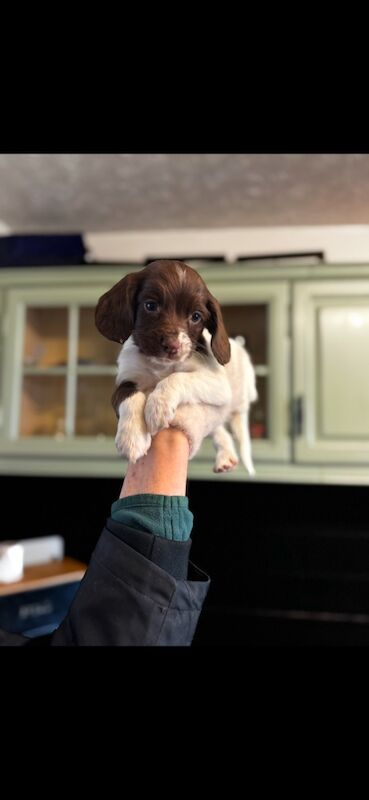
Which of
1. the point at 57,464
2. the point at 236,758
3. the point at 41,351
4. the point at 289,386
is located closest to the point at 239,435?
the point at 236,758

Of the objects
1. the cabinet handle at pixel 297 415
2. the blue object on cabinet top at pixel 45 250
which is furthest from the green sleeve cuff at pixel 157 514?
the blue object on cabinet top at pixel 45 250

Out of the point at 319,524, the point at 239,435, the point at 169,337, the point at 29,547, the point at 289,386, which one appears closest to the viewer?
the point at 169,337

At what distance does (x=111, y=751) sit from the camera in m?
0.35

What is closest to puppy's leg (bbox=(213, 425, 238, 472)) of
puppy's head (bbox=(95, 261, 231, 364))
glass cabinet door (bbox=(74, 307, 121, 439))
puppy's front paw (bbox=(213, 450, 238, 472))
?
puppy's front paw (bbox=(213, 450, 238, 472))

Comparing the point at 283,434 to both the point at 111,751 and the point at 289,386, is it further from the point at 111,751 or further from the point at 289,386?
the point at 111,751

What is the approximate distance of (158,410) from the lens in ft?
1.06

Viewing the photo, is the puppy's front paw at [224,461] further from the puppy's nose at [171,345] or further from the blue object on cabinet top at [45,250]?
→ the blue object on cabinet top at [45,250]

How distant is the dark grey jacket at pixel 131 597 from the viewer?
323 mm

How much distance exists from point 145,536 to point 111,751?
166mm

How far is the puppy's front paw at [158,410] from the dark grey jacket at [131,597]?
78 millimetres

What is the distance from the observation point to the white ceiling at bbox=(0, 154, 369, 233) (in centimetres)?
67

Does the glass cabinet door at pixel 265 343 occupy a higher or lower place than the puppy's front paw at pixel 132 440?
higher

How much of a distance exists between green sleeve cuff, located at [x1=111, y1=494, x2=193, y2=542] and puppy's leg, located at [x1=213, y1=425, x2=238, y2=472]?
7 cm

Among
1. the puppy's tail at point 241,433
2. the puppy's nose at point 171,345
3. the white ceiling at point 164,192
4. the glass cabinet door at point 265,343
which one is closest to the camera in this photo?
the puppy's nose at point 171,345
